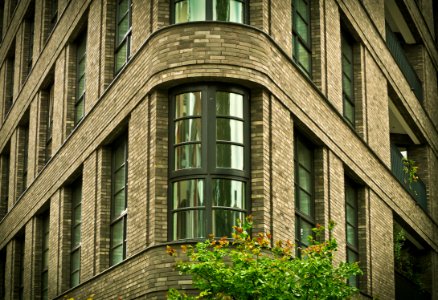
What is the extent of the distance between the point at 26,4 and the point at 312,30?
1381cm

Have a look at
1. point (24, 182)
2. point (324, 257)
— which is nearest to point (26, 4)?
point (24, 182)

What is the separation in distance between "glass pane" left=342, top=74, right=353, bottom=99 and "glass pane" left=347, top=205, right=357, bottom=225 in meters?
2.96

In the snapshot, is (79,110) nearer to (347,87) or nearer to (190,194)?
(347,87)

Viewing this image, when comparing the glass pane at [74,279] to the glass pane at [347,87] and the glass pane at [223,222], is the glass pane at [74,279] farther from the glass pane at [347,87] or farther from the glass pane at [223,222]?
the glass pane at [347,87]

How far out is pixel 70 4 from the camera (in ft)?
94.5

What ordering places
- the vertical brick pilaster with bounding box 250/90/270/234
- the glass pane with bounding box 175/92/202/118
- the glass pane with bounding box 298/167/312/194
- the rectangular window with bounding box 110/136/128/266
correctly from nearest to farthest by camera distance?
1. the vertical brick pilaster with bounding box 250/90/270/234
2. the glass pane with bounding box 175/92/202/118
3. the rectangular window with bounding box 110/136/128/266
4. the glass pane with bounding box 298/167/312/194

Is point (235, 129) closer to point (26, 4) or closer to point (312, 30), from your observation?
point (312, 30)

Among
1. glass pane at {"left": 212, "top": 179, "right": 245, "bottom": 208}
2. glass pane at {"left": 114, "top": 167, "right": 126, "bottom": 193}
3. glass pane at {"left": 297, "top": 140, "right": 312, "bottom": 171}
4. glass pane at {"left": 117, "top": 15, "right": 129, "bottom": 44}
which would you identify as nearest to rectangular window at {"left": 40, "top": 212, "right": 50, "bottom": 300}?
glass pane at {"left": 114, "top": 167, "right": 126, "bottom": 193}

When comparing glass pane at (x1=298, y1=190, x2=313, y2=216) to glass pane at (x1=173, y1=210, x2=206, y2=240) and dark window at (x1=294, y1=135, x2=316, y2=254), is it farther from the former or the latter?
glass pane at (x1=173, y1=210, x2=206, y2=240)

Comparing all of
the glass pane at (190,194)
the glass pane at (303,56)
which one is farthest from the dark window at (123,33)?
the glass pane at (190,194)

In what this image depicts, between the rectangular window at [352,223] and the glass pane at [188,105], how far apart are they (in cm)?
725

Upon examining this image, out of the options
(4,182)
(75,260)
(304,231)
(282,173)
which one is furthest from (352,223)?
(4,182)

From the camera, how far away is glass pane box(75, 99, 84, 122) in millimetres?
27425

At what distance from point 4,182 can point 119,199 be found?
14456 millimetres
